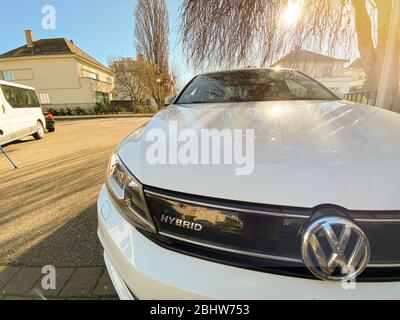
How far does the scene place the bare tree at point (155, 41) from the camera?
76.4 ft

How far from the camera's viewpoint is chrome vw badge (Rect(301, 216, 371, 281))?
77 centimetres

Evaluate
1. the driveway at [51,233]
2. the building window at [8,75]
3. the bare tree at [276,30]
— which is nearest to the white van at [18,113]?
the driveway at [51,233]

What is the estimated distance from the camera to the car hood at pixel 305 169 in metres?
0.80

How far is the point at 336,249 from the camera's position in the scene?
30.5 inches

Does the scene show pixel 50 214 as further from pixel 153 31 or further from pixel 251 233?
pixel 153 31

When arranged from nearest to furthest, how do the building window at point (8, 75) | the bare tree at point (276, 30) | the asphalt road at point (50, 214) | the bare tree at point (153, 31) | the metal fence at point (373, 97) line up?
1. the asphalt road at point (50, 214)
2. the metal fence at point (373, 97)
3. the bare tree at point (276, 30)
4. the bare tree at point (153, 31)
5. the building window at point (8, 75)

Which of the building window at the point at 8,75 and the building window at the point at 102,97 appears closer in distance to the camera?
the building window at the point at 8,75

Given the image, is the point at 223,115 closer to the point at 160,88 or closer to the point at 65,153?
A: the point at 65,153

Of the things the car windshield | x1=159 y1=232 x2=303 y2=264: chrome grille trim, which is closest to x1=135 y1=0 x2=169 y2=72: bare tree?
the car windshield

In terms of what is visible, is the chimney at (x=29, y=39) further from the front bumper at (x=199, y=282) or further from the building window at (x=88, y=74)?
the front bumper at (x=199, y=282)

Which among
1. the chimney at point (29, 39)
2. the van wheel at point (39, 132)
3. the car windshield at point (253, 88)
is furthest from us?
the chimney at point (29, 39)

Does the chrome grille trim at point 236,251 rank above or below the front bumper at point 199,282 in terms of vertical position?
above

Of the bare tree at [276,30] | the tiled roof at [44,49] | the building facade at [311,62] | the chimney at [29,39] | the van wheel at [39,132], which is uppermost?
the chimney at [29,39]

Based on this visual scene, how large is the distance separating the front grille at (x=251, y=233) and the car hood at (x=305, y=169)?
0.04 metres
